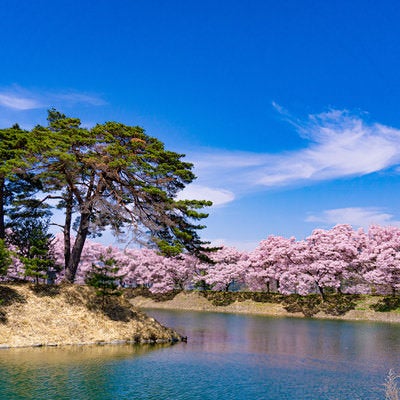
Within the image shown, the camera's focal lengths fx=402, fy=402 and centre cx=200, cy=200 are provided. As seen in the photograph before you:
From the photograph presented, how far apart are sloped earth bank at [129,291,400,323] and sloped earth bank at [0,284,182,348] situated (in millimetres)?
34400

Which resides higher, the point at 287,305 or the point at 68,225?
the point at 68,225

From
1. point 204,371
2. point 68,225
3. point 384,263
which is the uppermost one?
point 68,225

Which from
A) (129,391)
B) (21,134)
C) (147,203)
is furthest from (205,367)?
(21,134)

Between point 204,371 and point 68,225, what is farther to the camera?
point 68,225

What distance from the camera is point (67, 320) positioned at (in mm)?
27781

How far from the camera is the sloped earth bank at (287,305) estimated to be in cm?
5606

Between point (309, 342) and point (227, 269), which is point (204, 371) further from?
point (227, 269)

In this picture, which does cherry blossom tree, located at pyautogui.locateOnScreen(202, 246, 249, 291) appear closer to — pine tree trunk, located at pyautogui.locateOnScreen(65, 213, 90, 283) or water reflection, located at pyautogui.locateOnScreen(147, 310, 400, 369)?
water reflection, located at pyautogui.locateOnScreen(147, 310, 400, 369)

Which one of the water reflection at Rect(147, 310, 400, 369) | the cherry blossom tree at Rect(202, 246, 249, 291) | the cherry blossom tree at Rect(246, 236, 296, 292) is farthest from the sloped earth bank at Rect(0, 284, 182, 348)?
the cherry blossom tree at Rect(202, 246, 249, 291)

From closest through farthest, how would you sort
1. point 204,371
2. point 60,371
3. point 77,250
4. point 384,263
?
point 60,371
point 204,371
point 77,250
point 384,263

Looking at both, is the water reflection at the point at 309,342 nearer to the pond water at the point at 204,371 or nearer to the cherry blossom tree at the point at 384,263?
the pond water at the point at 204,371

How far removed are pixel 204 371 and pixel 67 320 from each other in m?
11.8

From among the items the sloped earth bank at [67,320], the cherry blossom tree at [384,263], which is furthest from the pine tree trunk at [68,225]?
the cherry blossom tree at [384,263]

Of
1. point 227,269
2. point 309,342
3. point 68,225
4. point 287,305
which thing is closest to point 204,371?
point 309,342
